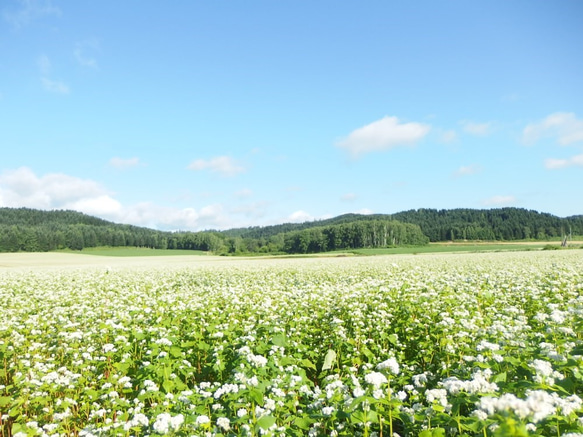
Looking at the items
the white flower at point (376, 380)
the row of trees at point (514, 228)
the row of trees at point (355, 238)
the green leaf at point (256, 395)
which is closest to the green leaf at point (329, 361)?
the white flower at point (376, 380)

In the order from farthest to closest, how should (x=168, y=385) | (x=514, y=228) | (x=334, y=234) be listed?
(x=514, y=228), (x=334, y=234), (x=168, y=385)

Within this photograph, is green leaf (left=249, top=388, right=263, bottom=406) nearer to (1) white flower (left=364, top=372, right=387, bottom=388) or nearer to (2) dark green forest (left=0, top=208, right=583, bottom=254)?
(1) white flower (left=364, top=372, right=387, bottom=388)

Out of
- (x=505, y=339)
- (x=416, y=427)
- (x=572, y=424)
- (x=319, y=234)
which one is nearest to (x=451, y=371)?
(x=505, y=339)

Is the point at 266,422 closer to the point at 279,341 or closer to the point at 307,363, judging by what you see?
the point at 307,363

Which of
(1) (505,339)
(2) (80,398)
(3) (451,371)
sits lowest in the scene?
(2) (80,398)

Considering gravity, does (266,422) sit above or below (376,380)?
below

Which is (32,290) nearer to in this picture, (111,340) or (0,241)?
(111,340)

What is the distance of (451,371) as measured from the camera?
5727mm

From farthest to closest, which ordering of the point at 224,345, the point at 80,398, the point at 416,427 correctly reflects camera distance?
the point at 224,345 < the point at 80,398 < the point at 416,427

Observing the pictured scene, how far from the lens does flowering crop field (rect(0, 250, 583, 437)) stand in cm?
378

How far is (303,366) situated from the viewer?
750 centimetres

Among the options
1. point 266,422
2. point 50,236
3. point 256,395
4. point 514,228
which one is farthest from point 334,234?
point 266,422

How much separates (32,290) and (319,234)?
472 ft

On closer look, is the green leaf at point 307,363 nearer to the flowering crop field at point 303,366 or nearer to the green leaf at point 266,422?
the flowering crop field at point 303,366
